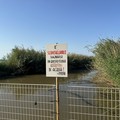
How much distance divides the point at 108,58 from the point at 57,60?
10158 millimetres

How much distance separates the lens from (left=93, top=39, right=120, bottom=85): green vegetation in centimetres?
1459

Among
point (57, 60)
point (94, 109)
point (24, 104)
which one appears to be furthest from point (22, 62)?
point (57, 60)

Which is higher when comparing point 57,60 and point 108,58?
point 108,58

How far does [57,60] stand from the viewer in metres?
6.34

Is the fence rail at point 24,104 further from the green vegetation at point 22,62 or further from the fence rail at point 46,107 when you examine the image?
the green vegetation at point 22,62

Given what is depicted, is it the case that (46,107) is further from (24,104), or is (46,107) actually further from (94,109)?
(94,109)

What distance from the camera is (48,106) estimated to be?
34.0ft

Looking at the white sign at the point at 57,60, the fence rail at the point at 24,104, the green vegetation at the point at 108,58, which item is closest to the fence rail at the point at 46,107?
the fence rail at the point at 24,104

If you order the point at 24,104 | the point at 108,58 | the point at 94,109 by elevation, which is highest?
the point at 108,58

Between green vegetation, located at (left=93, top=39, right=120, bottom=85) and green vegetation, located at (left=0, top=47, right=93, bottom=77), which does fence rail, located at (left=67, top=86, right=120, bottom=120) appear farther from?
green vegetation, located at (left=0, top=47, right=93, bottom=77)

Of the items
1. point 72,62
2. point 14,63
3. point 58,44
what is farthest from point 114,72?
point 72,62

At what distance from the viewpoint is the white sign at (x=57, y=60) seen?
20.6ft

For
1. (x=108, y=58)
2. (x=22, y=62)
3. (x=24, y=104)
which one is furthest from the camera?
(x=22, y=62)

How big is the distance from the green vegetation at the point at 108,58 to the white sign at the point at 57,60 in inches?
318
